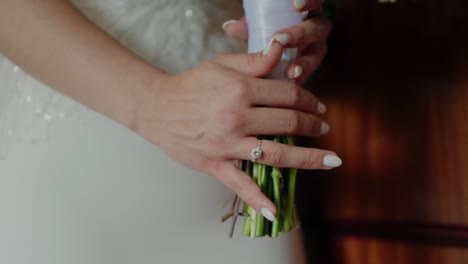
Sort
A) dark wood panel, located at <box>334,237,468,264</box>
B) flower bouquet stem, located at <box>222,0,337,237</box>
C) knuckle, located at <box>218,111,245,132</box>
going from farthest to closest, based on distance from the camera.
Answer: dark wood panel, located at <box>334,237,468,264</box> < flower bouquet stem, located at <box>222,0,337,237</box> < knuckle, located at <box>218,111,245,132</box>

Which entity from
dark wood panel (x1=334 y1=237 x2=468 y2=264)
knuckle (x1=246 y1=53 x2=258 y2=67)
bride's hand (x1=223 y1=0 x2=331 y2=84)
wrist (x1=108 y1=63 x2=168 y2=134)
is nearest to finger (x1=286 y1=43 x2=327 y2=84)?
bride's hand (x1=223 y1=0 x2=331 y2=84)

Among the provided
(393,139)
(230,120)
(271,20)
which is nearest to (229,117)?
(230,120)

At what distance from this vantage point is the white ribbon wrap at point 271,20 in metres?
0.78

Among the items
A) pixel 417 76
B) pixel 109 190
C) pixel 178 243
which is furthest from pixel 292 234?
pixel 417 76

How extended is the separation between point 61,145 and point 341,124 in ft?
2.33

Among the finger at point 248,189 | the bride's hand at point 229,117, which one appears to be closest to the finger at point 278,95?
the bride's hand at point 229,117

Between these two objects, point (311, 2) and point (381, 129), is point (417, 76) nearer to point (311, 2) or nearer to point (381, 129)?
point (381, 129)

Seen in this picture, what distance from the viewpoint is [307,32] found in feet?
2.64

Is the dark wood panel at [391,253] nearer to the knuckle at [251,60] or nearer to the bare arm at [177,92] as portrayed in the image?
the bare arm at [177,92]

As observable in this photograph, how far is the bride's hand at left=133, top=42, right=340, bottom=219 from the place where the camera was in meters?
0.68

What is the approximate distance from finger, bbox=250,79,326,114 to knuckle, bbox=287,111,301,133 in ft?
0.05

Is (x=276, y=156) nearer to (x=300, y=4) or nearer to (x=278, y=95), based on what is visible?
(x=278, y=95)

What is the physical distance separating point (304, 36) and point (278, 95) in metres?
0.15

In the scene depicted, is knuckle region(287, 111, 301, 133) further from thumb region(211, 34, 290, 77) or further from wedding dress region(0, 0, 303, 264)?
wedding dress region(0, 0, 303, 264)
